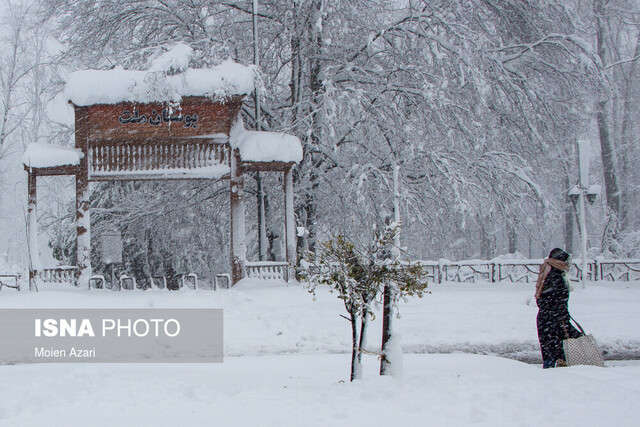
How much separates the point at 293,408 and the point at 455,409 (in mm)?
1423

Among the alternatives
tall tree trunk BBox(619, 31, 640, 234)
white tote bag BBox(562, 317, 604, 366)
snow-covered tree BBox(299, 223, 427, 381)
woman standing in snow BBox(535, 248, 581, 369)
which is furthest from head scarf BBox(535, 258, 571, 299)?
tall tree trunk BBox(619, 31, 640, 234)

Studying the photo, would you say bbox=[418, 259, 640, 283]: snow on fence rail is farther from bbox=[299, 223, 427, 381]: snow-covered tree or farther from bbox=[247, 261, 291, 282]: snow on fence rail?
bbox=[299, 223, 427, 381]: snow-covered tree

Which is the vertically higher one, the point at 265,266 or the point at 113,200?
the point at 113,200

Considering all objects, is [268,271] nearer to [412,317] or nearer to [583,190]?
[412,317]

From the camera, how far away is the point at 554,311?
26.5 feet

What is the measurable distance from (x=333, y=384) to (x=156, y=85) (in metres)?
10.2

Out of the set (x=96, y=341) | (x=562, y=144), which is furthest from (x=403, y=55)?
(x=96, y=341)

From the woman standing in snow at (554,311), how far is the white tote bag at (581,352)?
0.60ft

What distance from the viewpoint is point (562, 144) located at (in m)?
19.8

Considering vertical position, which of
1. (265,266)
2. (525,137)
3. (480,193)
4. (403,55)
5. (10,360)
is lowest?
(10,360)

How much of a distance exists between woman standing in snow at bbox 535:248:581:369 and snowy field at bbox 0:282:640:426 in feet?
1.40

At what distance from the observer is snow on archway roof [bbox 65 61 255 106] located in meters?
14.2

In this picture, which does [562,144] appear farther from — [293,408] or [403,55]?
[293,408]

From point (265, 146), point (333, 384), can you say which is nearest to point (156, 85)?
point (265, 146)
